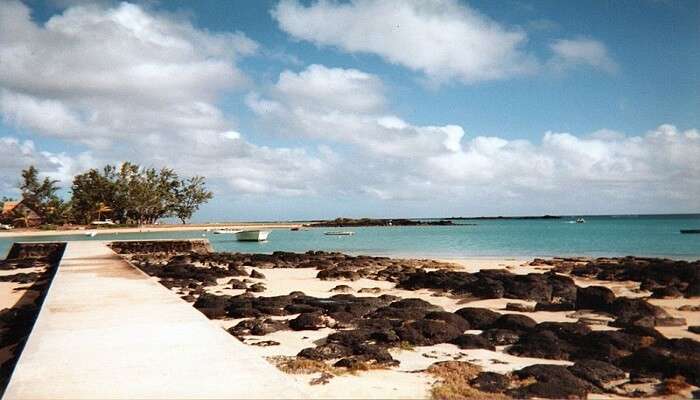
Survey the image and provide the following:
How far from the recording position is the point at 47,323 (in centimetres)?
766

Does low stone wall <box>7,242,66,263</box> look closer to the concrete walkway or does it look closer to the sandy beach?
the sandy beach

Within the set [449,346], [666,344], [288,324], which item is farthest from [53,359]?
[666,344]

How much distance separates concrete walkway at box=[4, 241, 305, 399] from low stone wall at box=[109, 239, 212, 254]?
70.2ft

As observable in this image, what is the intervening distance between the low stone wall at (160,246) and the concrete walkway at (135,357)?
2140 centimetres

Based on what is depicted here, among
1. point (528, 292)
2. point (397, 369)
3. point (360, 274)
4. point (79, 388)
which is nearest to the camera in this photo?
point (79, 388)

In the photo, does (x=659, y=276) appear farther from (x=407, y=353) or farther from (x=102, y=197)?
(x=102, y=197)

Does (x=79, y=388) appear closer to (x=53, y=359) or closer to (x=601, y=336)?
(x=53, y=359)

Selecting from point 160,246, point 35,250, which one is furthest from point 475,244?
point 35,250

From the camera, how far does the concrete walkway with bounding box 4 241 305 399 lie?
15.7ft

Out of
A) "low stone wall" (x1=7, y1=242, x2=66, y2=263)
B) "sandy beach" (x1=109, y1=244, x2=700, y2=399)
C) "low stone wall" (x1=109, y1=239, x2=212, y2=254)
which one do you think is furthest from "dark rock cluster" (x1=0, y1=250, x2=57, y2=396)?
"sandy beach" (x1=109, y1=244, x2=700, y2=399)

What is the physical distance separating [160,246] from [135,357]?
1057 inches

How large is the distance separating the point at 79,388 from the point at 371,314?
697 cm

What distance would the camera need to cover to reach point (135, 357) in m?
5.88

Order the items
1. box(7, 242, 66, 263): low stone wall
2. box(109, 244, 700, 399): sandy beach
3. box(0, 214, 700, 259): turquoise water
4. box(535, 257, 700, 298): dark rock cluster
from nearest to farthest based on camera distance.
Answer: box(109, 244, 700, 399): sandy beach → box(535, 257, 700, 298): dark rock cluster → box(7, 242, 66, 263): low stone wall → box(0, 214, 700, 259): turquoise water
